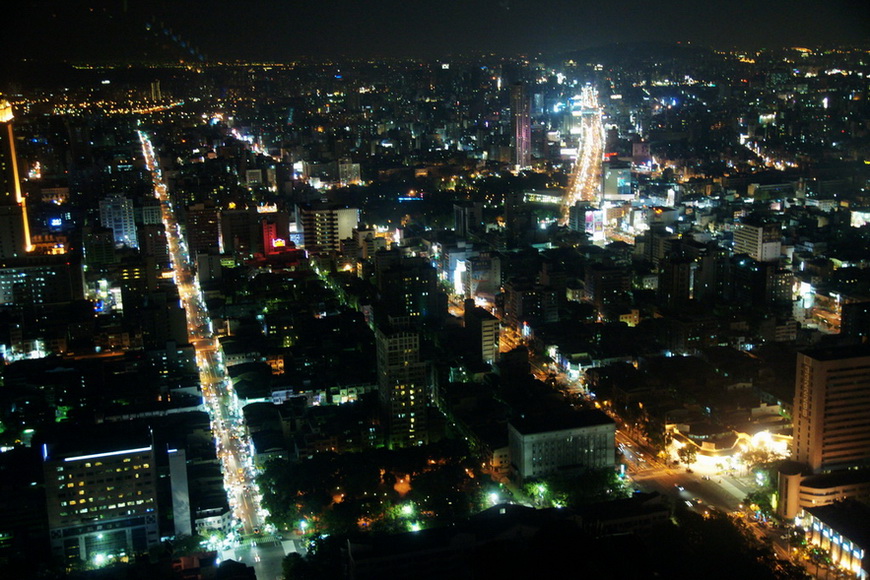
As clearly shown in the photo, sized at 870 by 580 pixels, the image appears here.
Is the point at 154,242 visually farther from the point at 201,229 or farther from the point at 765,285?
the point at 765,285

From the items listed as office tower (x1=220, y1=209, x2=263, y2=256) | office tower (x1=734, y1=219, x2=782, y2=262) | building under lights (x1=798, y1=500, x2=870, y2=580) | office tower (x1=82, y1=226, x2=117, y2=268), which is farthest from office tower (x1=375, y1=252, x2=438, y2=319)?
building under lights (x1=798, y1=500, x2=870, y2=580)

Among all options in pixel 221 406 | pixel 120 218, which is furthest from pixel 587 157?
pixel 221 406

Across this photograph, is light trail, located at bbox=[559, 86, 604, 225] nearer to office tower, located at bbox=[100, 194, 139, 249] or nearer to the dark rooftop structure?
office tower, located at bbox=[100, 194, 139, 249]

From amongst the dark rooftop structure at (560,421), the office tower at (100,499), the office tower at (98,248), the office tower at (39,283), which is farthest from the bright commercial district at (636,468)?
Answer: the office tower at (98,248)

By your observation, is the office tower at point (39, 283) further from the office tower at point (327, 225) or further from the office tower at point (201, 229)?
the office tower at point (327, 225)

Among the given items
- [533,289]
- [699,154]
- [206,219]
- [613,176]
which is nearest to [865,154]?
[699,154]

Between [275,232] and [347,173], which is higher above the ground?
[347,173]

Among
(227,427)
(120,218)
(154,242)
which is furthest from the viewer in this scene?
(120,218)
